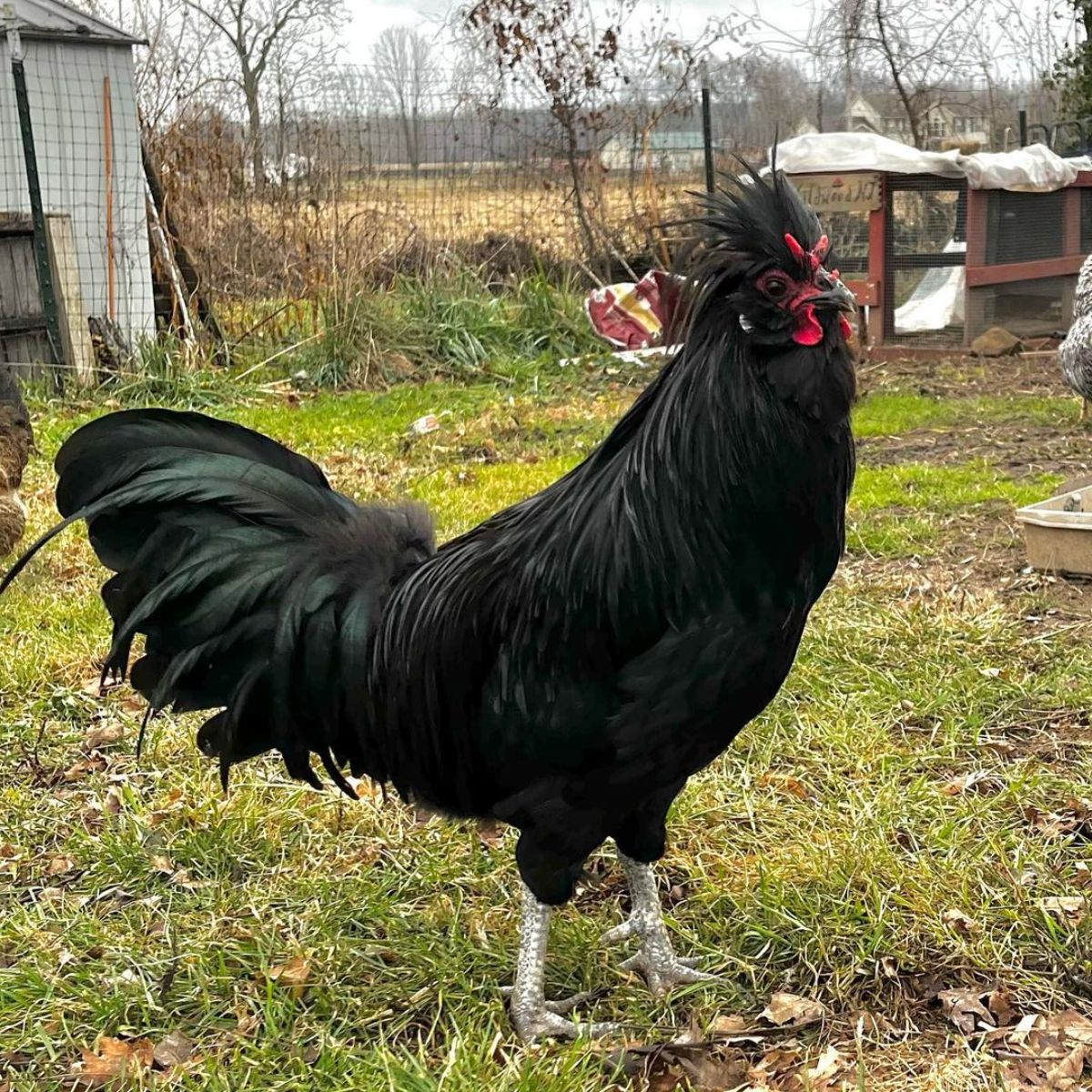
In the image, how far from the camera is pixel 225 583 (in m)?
2.76

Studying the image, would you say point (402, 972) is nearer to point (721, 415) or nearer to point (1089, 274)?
point (721, 415)

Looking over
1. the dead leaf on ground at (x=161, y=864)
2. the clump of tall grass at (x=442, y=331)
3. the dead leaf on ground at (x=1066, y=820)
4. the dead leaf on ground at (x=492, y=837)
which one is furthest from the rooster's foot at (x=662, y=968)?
the clump of tall grass at (x=442, y=331)

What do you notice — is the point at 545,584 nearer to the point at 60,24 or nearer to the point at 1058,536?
the point at 1058,536

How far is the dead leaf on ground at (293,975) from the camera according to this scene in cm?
294

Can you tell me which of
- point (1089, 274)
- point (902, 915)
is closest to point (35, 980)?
point (902, 915)

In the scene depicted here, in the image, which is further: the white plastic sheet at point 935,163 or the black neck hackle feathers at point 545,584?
the white plastic sheet at point 935,163

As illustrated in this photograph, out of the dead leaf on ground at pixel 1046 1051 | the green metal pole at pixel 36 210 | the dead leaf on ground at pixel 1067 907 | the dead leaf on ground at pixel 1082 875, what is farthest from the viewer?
the green metal pole at pixel 36 210

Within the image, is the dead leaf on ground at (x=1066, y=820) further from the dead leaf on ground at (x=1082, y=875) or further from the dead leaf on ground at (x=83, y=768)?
the dead leaf on ground at (x=83, y=768)

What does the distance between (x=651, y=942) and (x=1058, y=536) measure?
3.14 metres

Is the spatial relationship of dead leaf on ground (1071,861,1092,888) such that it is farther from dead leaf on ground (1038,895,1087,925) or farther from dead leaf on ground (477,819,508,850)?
dead leaf on ground (477,819,508,850)

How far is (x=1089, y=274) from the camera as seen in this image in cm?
748

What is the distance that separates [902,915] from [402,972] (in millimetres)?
1274

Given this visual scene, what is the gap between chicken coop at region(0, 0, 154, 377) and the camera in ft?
33.2

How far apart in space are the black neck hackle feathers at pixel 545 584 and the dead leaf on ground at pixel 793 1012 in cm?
46
